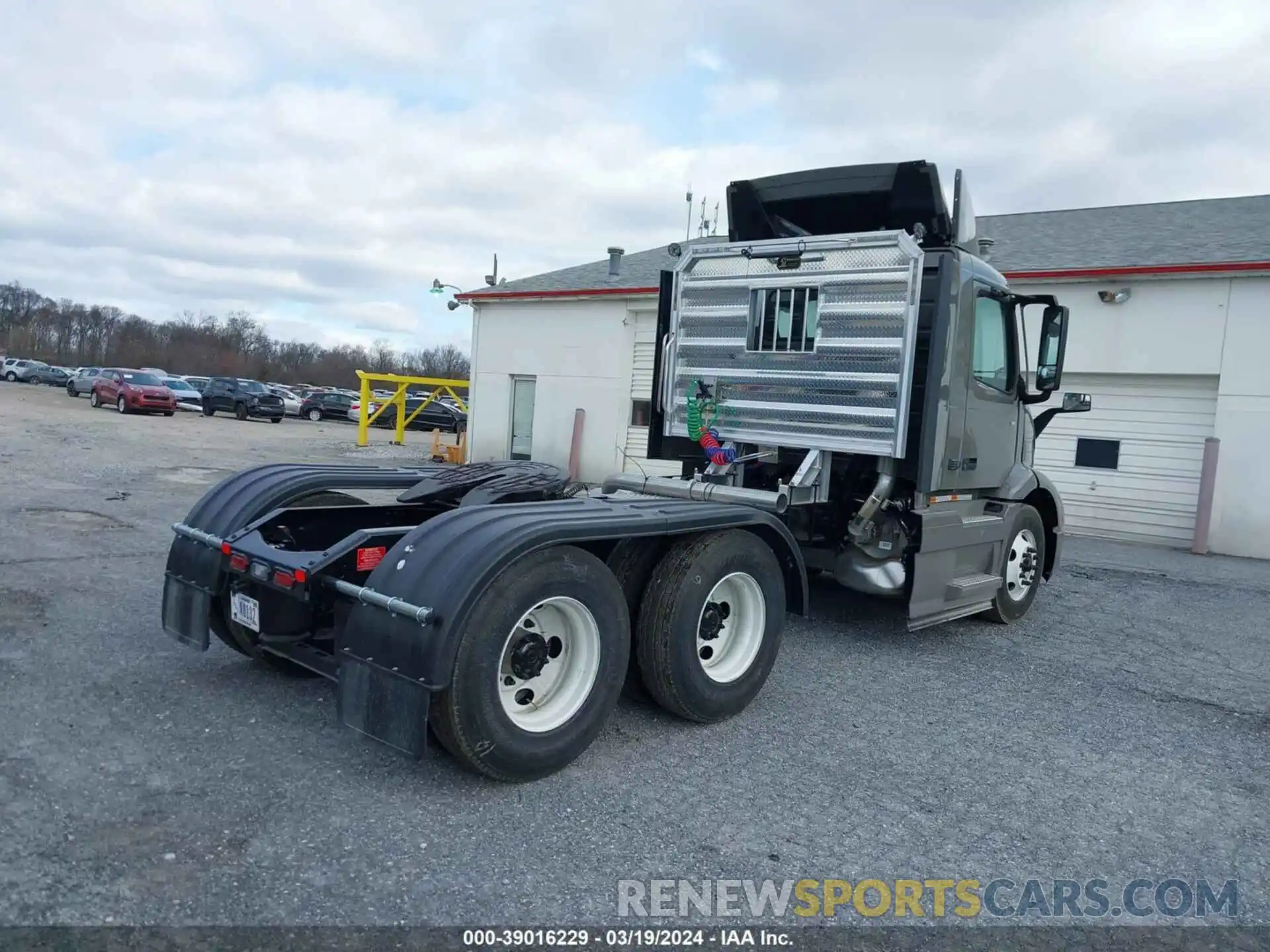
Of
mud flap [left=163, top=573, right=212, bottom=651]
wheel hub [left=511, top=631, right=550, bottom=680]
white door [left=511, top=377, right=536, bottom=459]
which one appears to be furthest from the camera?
white door [left=511, top=377, right=536, bottom=459]

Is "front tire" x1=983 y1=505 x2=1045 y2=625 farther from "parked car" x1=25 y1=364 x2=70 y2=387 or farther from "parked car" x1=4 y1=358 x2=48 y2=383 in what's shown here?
"parked car" x1=4 y1=358 x2=48 y2=383

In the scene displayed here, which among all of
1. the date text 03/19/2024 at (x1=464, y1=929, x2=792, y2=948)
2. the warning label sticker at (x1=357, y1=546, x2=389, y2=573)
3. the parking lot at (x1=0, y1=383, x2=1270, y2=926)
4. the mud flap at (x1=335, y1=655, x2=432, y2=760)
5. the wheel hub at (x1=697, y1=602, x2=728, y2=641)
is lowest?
the date text 03/19/2024 at (x1=464, y1=929, x2=792, y2=948)

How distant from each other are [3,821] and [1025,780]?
14.1 ft

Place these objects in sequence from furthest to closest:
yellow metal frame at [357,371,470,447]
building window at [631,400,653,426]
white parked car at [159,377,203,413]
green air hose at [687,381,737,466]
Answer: white parked car at [159,377,203,413] → yellow metal frame at [357,371,470,447] → building window at [631,400,653,426] → green air hose at [687,381,737,466]

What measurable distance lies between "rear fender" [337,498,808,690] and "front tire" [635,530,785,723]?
0.47m

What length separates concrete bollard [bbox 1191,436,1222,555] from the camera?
12.1 meters

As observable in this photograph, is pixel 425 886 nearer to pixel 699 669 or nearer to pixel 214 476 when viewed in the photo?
pixel 699 669

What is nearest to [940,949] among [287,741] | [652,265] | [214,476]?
[287,741]

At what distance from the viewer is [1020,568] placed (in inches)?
298

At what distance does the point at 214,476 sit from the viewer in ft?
49.8

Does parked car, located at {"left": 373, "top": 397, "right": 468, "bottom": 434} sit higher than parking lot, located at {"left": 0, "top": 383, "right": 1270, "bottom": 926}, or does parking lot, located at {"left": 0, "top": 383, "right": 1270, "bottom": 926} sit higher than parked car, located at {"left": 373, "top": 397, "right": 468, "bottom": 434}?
parked car, located at {"left": 373, "top": 397, "right": 468, "bottom": 434}

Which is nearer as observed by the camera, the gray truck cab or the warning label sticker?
the warning label sticker

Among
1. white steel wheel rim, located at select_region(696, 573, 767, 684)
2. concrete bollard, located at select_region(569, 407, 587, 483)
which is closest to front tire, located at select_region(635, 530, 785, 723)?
white steel wheel rim, located at select_region(696, 573, 767, 684)

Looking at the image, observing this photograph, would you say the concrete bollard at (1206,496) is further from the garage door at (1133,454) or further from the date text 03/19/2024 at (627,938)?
the date text 03/19/2024 at (627,938)
